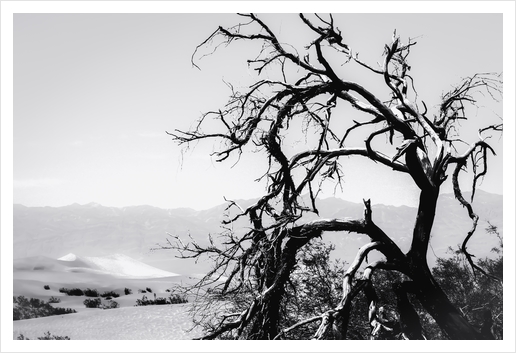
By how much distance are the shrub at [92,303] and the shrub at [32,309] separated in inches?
40.0

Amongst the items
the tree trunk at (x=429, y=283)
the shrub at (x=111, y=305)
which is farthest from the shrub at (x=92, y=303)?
the tree trunk at (x=429, y=283)

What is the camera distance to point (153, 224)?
12969 mm

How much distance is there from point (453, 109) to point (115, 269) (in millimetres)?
10172

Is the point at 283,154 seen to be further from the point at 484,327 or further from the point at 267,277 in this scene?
the point at 484,327

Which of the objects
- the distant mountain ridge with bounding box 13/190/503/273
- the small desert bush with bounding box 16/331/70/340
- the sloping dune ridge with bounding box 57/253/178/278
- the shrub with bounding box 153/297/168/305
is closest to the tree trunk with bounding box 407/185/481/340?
the distant mountain ridge with bounding box 13/190/503/273

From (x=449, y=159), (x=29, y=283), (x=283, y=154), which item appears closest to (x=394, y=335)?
(x=449, y=159)

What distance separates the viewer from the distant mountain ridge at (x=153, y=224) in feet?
28.6

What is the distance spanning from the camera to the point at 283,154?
675 cm

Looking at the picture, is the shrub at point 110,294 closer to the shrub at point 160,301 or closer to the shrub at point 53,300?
the shrub at point 160,301

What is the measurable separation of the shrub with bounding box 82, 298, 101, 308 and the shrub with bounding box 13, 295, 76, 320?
102 cm

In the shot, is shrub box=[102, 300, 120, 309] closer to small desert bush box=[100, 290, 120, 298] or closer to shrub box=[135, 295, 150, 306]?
small desert bush box=[100, 290, 120, 298]

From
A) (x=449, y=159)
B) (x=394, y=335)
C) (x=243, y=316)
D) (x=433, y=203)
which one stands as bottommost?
(x=394, y=335)

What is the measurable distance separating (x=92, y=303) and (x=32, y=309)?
284cm

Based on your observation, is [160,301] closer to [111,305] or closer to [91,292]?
[111,305]
